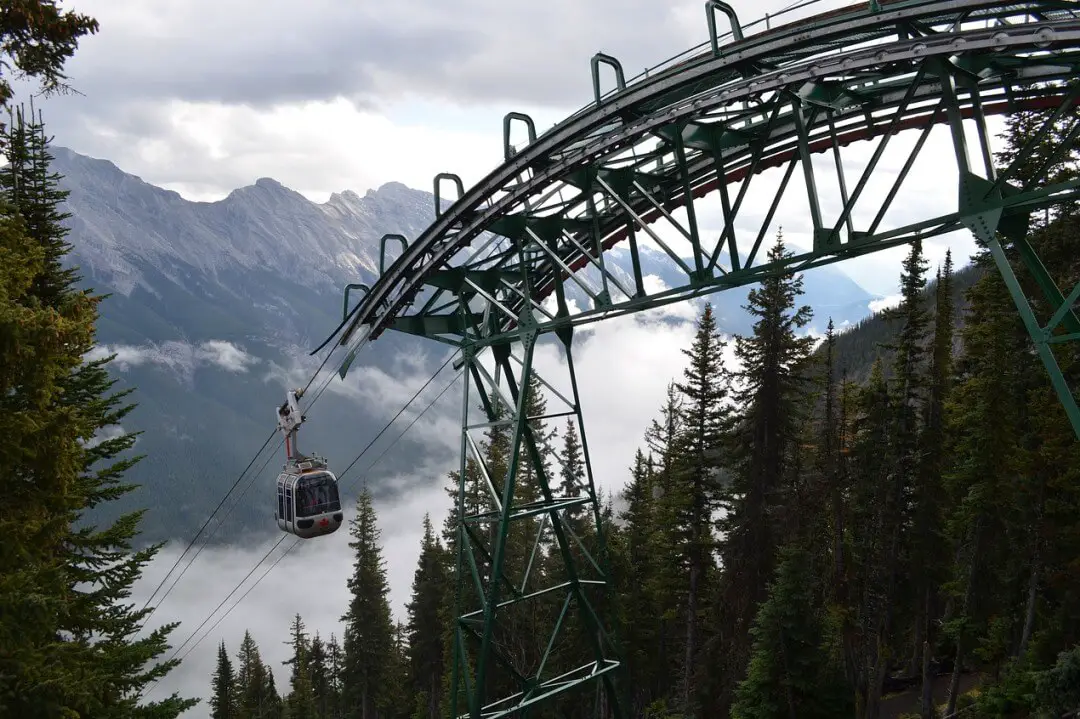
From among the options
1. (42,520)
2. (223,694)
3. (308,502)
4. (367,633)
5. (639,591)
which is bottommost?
(42,520)

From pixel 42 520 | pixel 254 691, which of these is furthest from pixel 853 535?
pixel 254 691

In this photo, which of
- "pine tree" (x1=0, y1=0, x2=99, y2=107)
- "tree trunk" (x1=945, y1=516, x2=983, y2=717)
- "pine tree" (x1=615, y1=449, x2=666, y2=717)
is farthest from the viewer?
"pine tree" (x1=615, y1=449, x2=666, y2=717)

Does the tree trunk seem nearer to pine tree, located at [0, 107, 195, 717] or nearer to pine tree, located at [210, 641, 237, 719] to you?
pine tree, located at [0, 107, 195, 717]

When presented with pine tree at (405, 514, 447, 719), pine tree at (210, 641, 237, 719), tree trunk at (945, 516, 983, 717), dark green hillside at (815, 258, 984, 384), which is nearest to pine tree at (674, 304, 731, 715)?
tree trunk at (945, 516, 983, 717)

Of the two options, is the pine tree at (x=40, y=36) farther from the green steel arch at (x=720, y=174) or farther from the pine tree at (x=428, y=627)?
the pine tree at (x=428, y=627)

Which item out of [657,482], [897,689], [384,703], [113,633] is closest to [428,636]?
[384,703]

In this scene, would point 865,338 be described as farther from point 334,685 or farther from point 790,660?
point 790,660

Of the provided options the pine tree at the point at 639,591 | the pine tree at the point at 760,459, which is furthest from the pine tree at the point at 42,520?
the pine tree at the point at 639,591
